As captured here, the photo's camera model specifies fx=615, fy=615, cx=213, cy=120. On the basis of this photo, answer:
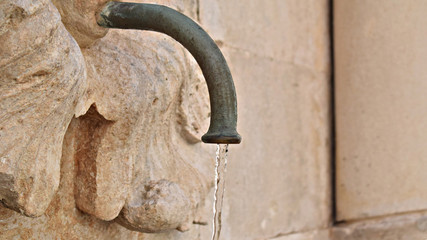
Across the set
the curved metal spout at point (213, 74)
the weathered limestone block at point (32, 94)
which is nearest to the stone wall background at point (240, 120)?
the weathered limestone block at point (32, 94)

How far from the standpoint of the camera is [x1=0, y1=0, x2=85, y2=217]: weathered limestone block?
0.65 m

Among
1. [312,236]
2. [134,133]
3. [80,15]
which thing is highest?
[80,15]

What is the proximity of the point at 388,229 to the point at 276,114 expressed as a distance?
1.34ft

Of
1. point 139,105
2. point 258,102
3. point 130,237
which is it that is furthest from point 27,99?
point 258,102

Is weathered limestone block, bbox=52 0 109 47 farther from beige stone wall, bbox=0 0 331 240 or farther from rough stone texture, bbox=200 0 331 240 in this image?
rough stone texture, bbox=200 0 331 240

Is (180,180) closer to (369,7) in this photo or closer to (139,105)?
(139,105)

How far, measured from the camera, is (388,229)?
4.90 ft

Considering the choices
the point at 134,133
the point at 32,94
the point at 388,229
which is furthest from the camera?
the point at 388,229

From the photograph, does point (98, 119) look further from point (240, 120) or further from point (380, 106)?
point (380, 106)

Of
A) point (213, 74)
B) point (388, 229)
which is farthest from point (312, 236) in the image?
point (213, 74)

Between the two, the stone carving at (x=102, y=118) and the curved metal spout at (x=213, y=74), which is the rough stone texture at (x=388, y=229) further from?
the curved metal spout at (x=213, y=74)

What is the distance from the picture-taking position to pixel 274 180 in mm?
1389

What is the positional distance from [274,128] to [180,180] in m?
0.43

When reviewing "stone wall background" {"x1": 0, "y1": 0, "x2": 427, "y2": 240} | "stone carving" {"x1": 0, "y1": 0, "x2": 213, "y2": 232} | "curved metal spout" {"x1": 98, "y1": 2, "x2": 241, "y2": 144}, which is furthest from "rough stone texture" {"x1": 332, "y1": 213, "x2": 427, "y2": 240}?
"curved metal spout" {"x1": 98, "y1": 2, "x2": 241, "y2": 144}
